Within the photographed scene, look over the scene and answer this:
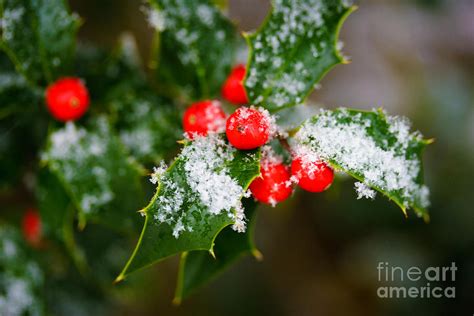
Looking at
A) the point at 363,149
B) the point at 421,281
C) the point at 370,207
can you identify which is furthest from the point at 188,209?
the point at 421,281

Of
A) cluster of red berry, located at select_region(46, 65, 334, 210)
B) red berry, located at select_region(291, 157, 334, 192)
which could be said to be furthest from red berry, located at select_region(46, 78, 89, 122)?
red berry, located at select_region(291, 157, 334, 192)

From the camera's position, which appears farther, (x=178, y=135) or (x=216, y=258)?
(x=178, y=135)

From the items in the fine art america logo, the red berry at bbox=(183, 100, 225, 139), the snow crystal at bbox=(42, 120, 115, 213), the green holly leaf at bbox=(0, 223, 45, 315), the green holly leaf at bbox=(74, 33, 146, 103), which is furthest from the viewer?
the fine art america logo

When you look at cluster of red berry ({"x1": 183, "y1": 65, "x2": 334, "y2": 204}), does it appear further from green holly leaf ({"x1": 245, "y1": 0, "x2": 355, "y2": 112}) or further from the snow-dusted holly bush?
green holly leaf ({"x1": 245, "y1": 0, "x2": 355, "y2": 112})

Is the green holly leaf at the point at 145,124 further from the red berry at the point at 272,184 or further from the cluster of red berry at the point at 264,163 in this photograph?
the red berry at the point at 272,184

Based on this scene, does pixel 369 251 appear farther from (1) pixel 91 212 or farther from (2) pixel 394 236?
(1) pixel 91 212

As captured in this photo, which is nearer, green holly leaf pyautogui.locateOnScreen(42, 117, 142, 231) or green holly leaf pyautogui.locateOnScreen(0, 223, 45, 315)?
green holly leaf pyautogui.locateOnScreen(42, 117, 142, 231)

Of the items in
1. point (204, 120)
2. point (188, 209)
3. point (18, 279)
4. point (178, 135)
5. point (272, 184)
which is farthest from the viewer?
point (18, 279)

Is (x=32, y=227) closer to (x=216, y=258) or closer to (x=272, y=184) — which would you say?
(x=216, y=258)
